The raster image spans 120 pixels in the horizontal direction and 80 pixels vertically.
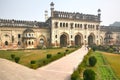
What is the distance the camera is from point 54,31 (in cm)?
5212

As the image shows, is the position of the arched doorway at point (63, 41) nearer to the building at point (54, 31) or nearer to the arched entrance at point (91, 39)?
the building at point (54, 31)

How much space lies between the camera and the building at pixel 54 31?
49.3 meters

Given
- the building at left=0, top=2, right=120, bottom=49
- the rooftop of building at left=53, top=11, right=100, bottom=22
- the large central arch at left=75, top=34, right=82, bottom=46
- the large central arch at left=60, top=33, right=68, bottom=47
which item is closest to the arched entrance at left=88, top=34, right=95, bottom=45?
the building at left=0, top=2, right=120, bottom=49

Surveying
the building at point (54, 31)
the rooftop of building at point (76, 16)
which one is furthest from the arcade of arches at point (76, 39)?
the rooftop of building at point (76, 16)

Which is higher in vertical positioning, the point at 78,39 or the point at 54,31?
the point at 54,31

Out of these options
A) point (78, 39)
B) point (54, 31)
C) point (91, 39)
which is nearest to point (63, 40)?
point (78, 39)

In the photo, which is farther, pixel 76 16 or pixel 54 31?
pixel 76 16

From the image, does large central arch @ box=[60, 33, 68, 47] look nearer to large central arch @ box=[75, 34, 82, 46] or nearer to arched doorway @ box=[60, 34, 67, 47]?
arched doorway @ box=[60, 34, 67, 47]

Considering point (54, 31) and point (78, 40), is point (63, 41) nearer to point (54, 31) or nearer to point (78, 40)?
point (78, 40)

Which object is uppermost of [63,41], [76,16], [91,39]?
[76,16]

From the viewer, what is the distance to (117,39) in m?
67.4

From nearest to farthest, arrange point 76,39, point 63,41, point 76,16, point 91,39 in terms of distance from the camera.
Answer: point 76,16 → point 63,41 → point 76,39 → point 91,39

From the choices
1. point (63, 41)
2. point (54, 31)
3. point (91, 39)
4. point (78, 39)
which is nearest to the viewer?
point (54, 31)

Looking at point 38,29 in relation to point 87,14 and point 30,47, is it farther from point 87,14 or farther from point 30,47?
point 87,14
